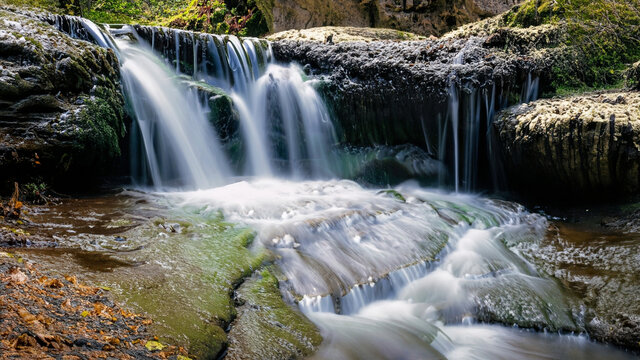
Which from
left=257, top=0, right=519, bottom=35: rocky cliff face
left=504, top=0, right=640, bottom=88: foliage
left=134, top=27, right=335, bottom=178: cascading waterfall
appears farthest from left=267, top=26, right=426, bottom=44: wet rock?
A: left=504, top=0, right=640, bottom=88: foliage

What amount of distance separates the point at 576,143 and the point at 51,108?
25.9ft

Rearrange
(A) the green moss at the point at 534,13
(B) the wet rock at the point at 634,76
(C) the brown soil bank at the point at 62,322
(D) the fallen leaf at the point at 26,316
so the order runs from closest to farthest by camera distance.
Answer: (C) the brown soil bank at the point at 62,322, (D) the fallen leaf at the point at 26,316, (B) the wet rock at the point at 634,76, (A) the green moss at the point at 534,13

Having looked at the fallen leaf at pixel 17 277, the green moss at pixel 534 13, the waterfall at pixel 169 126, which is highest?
the green moss at pixel 534 13

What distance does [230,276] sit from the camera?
3.74 meters

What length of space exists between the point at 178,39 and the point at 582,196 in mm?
8605

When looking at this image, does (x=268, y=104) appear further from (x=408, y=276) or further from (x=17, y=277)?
(x=17, y=277)

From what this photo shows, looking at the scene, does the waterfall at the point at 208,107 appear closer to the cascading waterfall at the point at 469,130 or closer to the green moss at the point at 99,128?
the green moss at the point at 99,128

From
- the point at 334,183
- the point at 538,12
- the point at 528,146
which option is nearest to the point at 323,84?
the point at 334,183

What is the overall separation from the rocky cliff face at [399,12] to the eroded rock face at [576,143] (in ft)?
24.5

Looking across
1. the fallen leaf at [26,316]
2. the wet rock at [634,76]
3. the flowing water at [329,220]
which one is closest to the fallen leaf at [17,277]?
the fallen leaf at [26,316]

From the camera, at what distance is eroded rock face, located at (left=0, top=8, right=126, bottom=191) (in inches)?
209

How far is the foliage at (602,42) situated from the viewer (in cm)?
810

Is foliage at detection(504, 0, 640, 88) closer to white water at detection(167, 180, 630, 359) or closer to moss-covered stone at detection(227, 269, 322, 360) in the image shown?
white water at detection(167, 180, 630, 359)

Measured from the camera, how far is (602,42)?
330 inches
